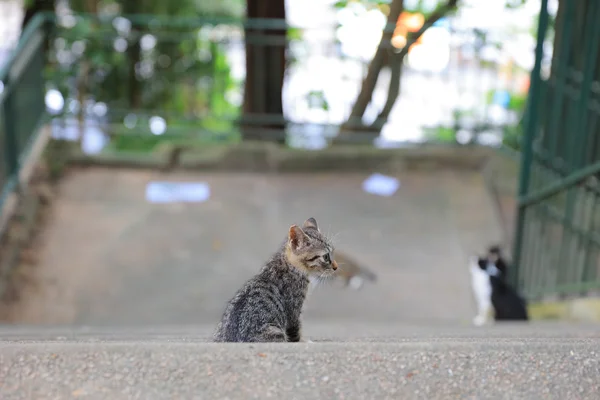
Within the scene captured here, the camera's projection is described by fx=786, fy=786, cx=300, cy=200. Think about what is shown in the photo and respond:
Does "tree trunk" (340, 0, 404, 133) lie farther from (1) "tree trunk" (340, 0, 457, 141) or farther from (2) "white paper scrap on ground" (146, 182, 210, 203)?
(2) "white paper scrap on ground" (146, 182, 210, 203)

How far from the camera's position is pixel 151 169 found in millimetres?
9430

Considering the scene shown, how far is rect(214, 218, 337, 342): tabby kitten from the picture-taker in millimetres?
3506

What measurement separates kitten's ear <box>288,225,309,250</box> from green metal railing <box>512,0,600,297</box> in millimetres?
3245

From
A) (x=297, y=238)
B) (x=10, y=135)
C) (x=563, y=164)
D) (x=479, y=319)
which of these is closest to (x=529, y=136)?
(x=563, y=164)

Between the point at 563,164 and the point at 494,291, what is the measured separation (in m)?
1.62

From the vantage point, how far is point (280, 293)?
3863mm

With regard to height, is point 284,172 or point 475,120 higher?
point 475,120

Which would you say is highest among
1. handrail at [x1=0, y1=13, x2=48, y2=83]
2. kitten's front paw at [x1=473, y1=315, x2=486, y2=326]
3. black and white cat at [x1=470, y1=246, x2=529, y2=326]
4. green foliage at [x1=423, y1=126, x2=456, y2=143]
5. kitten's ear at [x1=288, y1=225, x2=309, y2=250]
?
handrail at [x1=0, y1=13, x2=48, y2=83]

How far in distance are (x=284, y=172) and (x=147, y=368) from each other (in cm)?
679

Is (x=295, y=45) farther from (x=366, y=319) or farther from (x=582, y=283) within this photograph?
(x=582, y=283)

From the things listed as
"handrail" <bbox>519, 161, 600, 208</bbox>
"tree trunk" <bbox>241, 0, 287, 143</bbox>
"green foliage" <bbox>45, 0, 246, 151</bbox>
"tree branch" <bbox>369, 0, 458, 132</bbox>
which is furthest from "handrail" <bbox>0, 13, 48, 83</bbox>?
"handrail" <bbox>519, 161, 600, 208</bbox>

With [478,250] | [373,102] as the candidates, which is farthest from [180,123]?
[478,250]

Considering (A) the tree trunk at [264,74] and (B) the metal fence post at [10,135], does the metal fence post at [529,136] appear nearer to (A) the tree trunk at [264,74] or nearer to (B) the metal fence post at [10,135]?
(A) the tree trunk at [264,74]

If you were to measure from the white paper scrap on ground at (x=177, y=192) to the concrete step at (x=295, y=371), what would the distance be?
5.78 m
